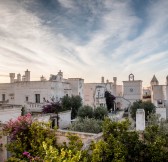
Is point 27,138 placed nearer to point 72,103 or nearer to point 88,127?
point 88,127

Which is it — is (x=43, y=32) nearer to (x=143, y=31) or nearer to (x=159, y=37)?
(x=143, y=31)

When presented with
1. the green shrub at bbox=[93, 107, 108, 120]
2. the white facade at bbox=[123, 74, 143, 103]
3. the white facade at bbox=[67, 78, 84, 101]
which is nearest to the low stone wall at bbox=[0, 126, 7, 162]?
the green shrub at bbox=[93, 107, 108, 120]

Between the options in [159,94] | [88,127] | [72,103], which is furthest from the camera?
[159,94]

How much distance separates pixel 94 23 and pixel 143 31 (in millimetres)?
3506

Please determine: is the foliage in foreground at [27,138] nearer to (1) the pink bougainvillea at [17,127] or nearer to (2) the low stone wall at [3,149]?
(1) the pink bougainvillea at [17,127]

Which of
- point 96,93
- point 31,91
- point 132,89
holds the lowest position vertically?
point 96,93

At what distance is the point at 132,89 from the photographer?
54.6m

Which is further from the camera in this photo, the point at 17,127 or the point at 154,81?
the point at 154,81

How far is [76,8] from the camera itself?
13414mm

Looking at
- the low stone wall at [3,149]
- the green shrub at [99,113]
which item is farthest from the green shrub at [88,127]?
the green shrub at [99,113]

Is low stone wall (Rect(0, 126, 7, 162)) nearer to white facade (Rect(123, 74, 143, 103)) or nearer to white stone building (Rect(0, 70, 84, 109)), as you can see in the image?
white stone building (Rect(0, 70, 84, 109))

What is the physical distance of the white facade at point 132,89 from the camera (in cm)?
5414

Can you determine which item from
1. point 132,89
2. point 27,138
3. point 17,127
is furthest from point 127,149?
point 132,89

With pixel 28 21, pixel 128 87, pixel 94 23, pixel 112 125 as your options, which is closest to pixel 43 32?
pixel 28 21
